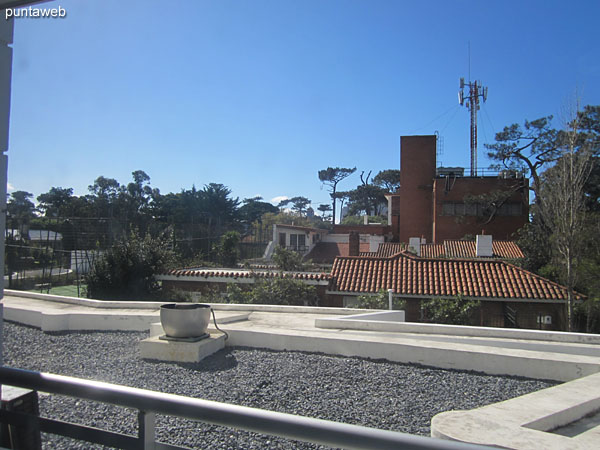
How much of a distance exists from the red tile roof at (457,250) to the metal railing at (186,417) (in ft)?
84.6

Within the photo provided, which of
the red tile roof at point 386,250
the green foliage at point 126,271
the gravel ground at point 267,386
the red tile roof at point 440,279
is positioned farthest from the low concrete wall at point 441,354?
the red tile roof at point 386,250

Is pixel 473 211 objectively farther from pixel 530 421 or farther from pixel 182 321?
pixel 530 421

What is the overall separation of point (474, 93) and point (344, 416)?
134 ft

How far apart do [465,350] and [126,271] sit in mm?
14767

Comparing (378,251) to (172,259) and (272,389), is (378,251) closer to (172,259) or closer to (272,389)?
(172,259)

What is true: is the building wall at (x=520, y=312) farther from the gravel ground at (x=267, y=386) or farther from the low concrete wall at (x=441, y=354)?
the gravel ground at (x=267, y=386)

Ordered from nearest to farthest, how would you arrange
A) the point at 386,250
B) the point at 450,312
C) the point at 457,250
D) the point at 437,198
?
1. the point at 450,312
2. the point at 457,250
3. the point at 386,250
4. the point at 437,198

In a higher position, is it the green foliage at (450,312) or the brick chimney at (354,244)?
the brick chimney at (354,244)

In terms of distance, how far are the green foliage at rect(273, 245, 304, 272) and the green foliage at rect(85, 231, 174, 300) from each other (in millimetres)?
5281

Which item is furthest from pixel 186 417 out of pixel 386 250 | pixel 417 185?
pixel 417 185

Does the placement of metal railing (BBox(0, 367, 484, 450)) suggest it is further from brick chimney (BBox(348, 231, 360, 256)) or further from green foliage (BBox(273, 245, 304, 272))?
brick chimney (BBox(348, 231, 360, 256))

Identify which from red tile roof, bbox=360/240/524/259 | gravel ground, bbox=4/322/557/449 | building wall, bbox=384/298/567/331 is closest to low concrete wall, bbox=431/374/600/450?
gravel ground, bbox=4/322/557/449

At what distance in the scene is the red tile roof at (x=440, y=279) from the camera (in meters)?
15.7

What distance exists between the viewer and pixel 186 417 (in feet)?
5.25
